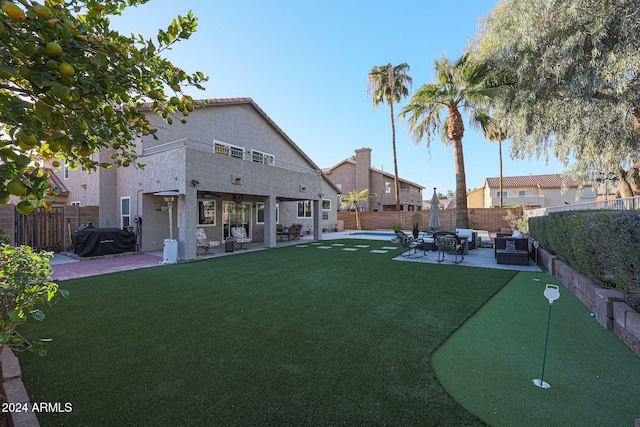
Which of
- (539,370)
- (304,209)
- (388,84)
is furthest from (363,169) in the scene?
(539,370)

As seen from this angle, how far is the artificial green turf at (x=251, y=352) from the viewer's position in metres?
2.54

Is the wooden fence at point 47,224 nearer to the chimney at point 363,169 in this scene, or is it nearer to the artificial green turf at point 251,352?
the artificial green turf at point 251,352

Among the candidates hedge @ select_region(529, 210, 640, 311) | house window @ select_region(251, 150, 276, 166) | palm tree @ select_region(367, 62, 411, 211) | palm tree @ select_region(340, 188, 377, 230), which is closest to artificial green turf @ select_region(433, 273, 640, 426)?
hedge @ select_region(529, 210, 640, 311)

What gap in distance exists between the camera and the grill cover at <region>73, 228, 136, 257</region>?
11.1m

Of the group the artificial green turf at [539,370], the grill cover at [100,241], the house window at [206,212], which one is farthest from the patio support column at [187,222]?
the artificial green turf at [539,370]

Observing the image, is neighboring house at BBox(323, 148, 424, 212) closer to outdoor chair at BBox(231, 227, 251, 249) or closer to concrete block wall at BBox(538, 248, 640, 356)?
outdoor chair at BBox(231, 227, 251, 249)

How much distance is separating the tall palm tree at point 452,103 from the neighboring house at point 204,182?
6.98m

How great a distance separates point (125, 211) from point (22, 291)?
14.7 m

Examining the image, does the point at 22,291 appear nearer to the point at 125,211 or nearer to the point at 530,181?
the point at 125,211

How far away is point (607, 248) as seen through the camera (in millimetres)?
4312

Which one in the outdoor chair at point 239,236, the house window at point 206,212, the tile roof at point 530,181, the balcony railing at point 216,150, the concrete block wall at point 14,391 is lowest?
the concrete block wall at point 14,391

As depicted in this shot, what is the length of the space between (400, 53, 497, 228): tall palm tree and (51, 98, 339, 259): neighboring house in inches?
275

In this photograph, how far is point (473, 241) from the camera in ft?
43.9

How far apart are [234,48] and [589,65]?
1025 centimetres
